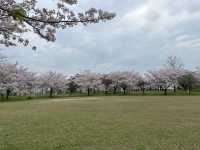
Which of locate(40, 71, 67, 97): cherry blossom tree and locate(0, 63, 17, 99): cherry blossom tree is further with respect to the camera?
locate(40, 71, 67, 97): cherry blossom tree

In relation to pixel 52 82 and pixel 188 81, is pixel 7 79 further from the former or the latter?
pixel 188 81

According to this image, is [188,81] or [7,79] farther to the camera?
[188,81]

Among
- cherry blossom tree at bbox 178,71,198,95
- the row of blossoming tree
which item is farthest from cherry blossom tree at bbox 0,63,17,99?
cherry blossom tree at bbox 178,71,198,95

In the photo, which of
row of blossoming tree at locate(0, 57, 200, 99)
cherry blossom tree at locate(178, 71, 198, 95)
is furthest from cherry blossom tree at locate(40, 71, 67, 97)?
cherry blossom tree at locate(178, 71, 198, 95)

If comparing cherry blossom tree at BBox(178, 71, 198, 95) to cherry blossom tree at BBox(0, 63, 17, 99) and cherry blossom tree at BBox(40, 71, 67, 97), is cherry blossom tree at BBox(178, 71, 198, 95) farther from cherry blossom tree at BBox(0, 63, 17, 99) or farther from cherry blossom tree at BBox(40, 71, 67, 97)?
cherry blossom tree at BBox(0, 63, 17, 99)

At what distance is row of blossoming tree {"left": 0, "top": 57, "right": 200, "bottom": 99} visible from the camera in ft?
182

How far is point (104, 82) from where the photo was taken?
6994 centimetres

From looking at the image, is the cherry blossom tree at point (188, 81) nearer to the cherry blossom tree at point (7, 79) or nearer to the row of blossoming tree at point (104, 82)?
the row of blossoming tree at point (104, 82)

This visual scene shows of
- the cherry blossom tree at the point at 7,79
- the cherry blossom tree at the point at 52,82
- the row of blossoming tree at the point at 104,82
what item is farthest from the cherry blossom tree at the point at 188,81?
the cherry blossom tree at the point at 7,79

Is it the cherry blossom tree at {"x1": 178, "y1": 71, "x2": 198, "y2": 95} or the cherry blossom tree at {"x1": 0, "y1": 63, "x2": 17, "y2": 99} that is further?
the cherry blossom tree at {"x1": 178, "y1": 71, "x2": 198, "y2": 95}

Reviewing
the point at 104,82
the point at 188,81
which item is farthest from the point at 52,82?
the point at 188,81

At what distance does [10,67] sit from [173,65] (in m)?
40.3

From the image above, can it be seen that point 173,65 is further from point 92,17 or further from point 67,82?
point 92,17

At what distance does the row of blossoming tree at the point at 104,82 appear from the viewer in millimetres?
55344
